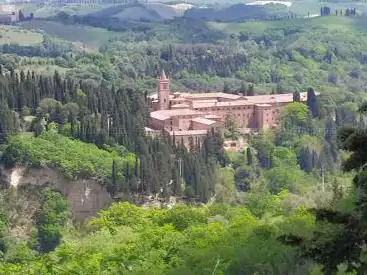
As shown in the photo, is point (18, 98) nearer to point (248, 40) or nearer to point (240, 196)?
point (240, 196)

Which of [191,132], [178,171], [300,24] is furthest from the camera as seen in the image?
[300,24]

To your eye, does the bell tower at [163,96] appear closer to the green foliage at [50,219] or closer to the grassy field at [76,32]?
the green foliage at [50,219]

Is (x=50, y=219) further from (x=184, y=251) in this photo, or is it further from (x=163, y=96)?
(x=163, y=96)

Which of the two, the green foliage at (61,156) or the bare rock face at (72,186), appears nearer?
the bare rock face at (72,186)

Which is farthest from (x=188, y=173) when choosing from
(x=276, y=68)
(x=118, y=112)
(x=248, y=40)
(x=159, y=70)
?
(x=248, y=40)

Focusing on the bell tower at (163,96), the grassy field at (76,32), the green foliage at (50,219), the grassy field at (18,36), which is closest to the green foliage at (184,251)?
the green foliage at (50,219)

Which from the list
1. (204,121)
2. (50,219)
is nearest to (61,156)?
(50,219)

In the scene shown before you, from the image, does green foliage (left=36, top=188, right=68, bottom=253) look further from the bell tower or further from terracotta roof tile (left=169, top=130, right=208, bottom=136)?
the bell tower
